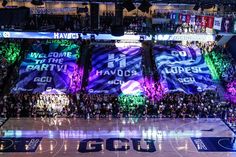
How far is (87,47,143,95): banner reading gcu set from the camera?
25950 millimetres

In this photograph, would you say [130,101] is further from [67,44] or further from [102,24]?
[67,44]

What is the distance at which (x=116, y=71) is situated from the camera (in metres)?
27.7

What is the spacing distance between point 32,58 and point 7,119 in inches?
257

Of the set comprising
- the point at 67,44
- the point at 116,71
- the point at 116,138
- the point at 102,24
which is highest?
the point at 102,24

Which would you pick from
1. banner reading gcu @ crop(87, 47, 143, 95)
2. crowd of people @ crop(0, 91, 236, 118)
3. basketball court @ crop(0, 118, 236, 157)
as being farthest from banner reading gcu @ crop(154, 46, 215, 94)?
basketball court @ crop(0, 118, 236, 157)

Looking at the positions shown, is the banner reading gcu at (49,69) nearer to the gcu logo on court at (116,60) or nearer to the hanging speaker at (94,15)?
the gcu logo on court at (116,60)

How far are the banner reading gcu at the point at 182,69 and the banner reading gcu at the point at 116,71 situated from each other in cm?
158

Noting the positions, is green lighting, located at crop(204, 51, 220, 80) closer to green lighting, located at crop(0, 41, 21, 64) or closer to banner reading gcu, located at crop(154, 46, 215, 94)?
banner reading gcu, located at crop(154, 46, 215, 94)

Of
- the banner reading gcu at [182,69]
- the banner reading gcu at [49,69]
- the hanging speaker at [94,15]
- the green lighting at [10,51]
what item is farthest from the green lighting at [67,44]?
the banner reading gcu at [182,69]

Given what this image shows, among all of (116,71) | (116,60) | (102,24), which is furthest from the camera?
(102,24)

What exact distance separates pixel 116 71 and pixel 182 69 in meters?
4.49

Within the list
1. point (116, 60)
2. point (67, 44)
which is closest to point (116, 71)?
point (116, 60)

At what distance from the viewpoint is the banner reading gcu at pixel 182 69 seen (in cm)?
2609

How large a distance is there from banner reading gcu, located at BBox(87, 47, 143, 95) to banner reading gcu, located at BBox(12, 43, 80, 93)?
4.21 ft
